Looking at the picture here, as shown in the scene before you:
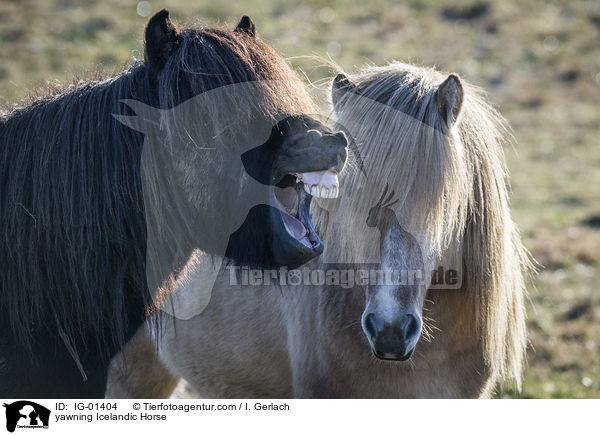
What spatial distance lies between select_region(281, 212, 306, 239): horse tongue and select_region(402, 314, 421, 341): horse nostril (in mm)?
512

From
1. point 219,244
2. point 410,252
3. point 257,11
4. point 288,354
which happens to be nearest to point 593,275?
point 288,354

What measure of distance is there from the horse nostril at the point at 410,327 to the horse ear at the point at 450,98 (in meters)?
0.76

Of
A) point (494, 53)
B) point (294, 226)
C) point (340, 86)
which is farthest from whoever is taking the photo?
point (494, 53)

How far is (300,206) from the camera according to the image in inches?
84.1

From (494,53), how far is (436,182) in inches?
452

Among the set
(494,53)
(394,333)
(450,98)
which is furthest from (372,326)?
(494,53)

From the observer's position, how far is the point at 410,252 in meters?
2.29

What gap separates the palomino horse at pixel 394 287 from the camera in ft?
7.62

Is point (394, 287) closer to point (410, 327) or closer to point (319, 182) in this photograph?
point (410, 327)

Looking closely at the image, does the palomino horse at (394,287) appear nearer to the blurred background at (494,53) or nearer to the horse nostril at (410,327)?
the horse nostril at (410,327)

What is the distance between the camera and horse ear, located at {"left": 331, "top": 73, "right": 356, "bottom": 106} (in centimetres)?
265

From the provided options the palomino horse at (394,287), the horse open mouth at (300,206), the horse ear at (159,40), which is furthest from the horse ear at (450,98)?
the horse ear at (159,40)

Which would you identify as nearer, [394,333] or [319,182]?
[319,182]
